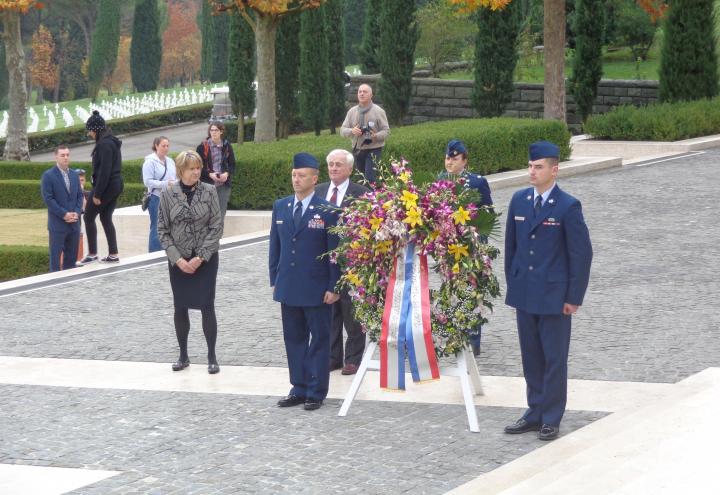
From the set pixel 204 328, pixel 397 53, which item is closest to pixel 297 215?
pixel 204 328

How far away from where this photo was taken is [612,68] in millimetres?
40375

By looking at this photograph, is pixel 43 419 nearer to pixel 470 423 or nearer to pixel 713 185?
pixel 470 423

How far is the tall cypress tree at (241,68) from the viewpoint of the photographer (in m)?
38.5

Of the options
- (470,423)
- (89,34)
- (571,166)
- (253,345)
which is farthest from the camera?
(89,34)

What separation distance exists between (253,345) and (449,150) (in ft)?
8.04

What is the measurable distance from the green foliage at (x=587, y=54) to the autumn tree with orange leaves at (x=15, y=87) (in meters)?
14.6

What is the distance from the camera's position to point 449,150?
9.95 metres

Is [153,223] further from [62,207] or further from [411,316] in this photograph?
[411,316]

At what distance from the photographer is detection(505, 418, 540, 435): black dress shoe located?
26.6ft

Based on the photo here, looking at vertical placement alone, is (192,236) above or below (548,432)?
above

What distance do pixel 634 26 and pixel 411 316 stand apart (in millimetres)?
34198

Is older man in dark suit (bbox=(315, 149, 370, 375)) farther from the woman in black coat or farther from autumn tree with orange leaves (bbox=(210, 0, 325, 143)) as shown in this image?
autumn tree with orange leaves (bbox=(210, 0, 325, 143))

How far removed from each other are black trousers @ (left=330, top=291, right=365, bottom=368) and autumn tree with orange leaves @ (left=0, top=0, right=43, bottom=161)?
87.7 ft

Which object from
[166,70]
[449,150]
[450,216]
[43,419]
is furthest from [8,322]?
[166,70]
